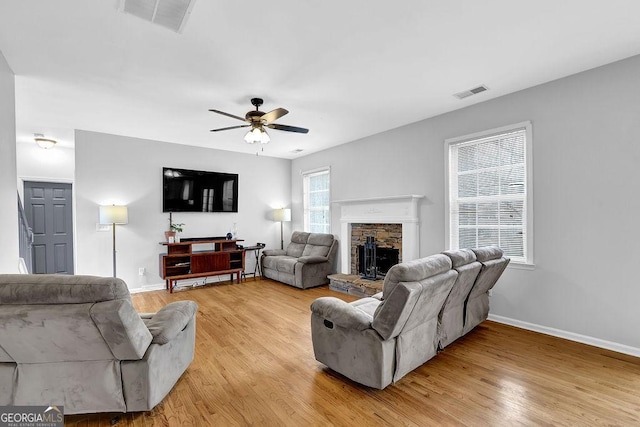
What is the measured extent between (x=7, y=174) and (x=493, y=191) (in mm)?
5252

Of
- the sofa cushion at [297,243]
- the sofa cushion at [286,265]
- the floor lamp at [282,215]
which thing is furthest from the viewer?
the floor lamp at [282,215]

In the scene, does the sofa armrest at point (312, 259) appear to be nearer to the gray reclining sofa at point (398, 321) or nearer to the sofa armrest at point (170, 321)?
the gray reclining sofa at point (398, 321)

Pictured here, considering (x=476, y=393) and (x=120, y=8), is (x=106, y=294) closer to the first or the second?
(x=120, y=8)

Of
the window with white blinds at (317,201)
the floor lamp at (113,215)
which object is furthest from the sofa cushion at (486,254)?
the floor lamp at (113,215)

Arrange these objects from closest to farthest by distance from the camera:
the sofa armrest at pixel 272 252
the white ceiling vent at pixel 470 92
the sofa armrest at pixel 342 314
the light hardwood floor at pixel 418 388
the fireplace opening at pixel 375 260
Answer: the light hardwood floor at pixel 418 388, the sofa armrest at pixel 342 314, the white ceiling vent at pixel 470 92, the fireplace opening at pixel 375 260, the sofa armrest at pixel 272 252

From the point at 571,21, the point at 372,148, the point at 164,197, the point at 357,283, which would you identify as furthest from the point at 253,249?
the point at 571,21

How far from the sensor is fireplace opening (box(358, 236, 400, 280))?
5.13 m

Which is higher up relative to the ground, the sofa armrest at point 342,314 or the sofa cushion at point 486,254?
the sofa cushion at point 486,254

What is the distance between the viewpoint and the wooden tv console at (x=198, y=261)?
17.7ft

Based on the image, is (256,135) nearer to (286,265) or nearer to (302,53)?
(302,53)

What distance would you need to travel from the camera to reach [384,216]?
5.06m

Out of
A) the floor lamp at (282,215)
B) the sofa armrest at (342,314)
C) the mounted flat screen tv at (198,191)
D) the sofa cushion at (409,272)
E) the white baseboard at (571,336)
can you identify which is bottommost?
the white baseboard at (571,336)

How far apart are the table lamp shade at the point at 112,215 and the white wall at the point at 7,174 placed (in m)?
1.85

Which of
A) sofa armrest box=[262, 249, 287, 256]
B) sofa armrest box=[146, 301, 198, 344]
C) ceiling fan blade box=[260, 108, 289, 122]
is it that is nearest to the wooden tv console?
sofa armrest box=[262, 249, 287, 256]
